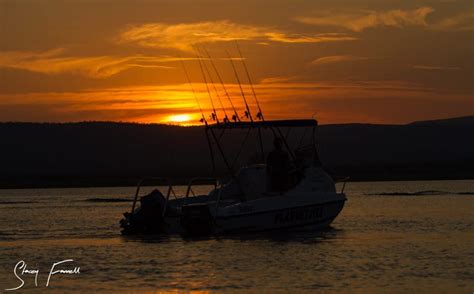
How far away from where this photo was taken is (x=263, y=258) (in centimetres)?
2659

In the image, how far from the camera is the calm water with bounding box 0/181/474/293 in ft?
73.4

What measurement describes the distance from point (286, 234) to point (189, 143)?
11300 cm

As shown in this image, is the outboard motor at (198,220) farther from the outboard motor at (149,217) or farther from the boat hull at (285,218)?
the outboard motor at (149,217)

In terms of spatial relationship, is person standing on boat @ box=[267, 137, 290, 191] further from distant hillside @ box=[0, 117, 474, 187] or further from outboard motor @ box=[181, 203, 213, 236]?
distant hillside @ box=[0, 117, 474, 187]

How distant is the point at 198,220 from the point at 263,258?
16.0 ft

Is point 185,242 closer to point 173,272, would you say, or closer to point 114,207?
point 173,272

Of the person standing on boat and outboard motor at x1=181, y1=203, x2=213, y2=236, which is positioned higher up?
the person standing on boat

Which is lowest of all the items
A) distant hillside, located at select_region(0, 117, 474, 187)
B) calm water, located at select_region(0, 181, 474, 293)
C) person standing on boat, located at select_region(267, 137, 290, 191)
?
calm water, located at select_region(0, 181, 474, 293)

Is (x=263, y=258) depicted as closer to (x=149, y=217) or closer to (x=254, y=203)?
(x=254, y=203)

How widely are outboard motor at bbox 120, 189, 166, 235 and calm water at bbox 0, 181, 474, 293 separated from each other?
2.16 ft

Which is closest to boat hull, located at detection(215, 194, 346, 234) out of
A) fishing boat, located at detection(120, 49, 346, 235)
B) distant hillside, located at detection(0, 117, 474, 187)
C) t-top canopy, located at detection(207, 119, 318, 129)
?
fishing boat, located at detection(120, 49, 346, 235)

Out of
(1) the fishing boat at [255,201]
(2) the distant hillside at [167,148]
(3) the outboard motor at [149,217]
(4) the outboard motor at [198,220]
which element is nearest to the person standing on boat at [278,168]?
(1) the fishing boat at [255,201]

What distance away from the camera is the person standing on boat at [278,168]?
32094mm

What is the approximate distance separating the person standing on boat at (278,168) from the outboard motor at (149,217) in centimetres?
336
